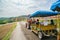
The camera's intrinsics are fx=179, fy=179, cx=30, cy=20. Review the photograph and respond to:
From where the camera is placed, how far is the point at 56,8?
8.94 metres

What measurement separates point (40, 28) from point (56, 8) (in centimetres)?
314

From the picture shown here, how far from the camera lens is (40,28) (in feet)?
38.7

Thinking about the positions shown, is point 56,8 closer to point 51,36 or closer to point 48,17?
point 48,17

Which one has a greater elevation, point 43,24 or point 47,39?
point 43,24

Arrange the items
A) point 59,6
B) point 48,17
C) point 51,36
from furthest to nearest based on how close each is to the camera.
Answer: point 51,36
point 48,17
point 59,6

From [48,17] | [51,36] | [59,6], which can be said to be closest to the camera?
[59,6]

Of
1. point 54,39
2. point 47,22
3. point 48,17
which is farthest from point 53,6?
point 54,39

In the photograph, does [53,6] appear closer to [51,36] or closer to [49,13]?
[49,13]

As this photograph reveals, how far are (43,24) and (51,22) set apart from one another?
56cm

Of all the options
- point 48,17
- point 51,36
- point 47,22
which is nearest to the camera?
point 48,17

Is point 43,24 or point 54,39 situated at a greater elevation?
point 43,24

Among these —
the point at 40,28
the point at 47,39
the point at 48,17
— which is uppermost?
the point at 48,17

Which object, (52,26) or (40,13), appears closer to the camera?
(40,13)

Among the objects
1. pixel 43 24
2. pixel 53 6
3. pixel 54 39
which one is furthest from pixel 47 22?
pixel 53 6
